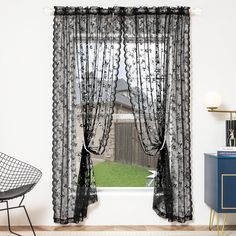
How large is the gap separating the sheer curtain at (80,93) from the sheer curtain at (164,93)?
220 millimetres

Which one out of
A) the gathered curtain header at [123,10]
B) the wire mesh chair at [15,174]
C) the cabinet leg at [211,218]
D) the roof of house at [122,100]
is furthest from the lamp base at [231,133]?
the wire mesh chair at [15,174]

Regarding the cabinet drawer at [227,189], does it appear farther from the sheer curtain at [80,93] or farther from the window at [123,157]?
the sheer curtain at [80,93]

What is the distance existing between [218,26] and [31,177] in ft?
8.06

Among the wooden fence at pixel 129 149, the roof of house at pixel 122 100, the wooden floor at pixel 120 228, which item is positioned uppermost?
the roof of house at pixel 122 100

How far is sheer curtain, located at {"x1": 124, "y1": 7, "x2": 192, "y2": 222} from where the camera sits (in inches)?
162

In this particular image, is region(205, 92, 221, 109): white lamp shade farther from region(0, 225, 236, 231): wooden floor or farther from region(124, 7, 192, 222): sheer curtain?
region(0, 225, 236, 231): wooden floor

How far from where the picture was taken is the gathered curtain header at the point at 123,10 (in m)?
4.12

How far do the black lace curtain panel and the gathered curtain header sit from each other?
10 mm

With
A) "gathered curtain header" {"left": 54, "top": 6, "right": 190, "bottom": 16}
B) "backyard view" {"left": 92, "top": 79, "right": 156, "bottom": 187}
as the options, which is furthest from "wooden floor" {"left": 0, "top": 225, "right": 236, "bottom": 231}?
"gathered curtain header" {"left": 54, "top": 6, "right": 190, "bottom": 16}

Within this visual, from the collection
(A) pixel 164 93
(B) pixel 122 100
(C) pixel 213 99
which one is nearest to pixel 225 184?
(C) pixel 213 99

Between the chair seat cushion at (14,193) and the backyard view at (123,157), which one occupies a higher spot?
the backyard view at (123,157)

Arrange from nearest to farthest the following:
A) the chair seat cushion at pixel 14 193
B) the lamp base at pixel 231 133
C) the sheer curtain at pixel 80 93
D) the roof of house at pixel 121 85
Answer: the chair seat cushion at pixel 14 193 < the lamp base at pixel 231 133 < the sheer curtain at pixel 80 93 < the roof of house at pixel 121 85

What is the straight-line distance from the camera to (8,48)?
421 centimetres

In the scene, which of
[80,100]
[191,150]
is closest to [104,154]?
[80,100]
